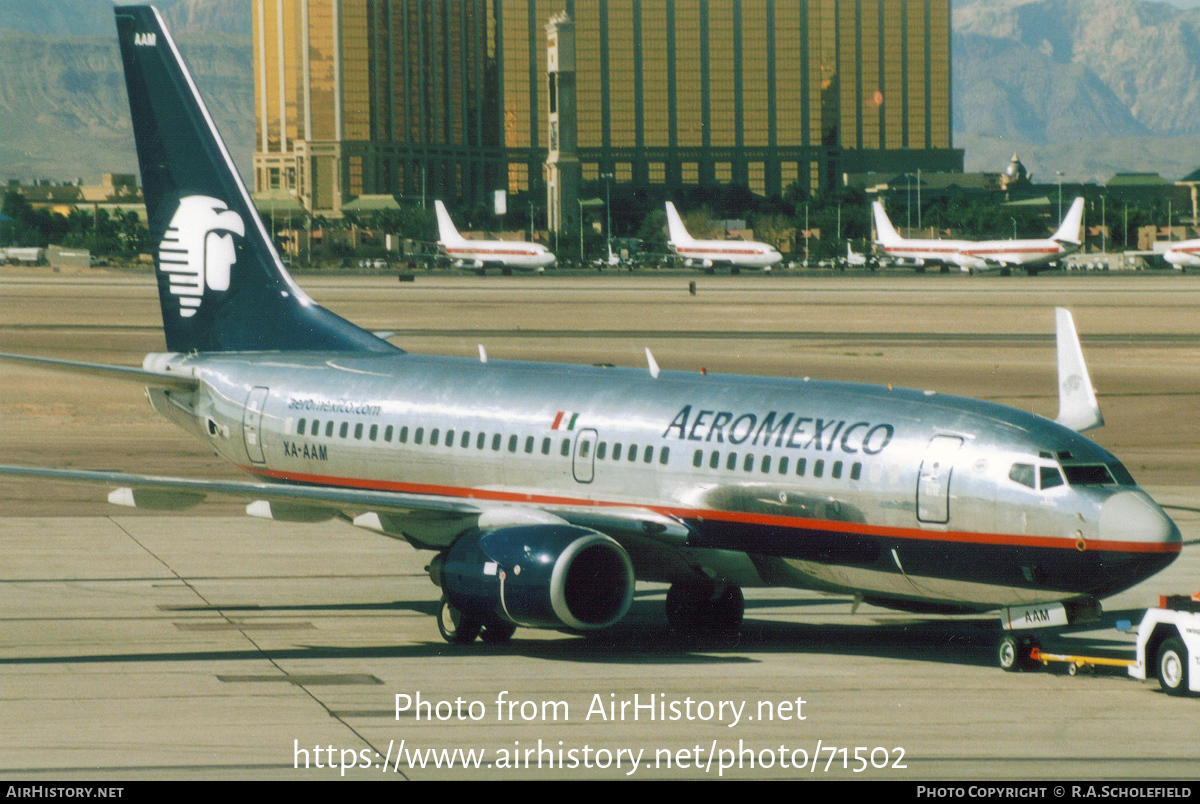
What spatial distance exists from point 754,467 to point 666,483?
1549mm

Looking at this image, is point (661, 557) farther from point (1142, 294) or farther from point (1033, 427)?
point (1142, 294)

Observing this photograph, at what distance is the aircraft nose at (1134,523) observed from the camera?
22109 mm

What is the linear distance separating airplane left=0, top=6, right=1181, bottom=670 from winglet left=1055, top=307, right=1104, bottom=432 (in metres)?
0.05

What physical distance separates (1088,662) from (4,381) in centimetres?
6095

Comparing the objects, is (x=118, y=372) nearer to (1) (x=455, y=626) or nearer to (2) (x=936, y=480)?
(1) (x=455, y=626)

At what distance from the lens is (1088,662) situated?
23922 mm

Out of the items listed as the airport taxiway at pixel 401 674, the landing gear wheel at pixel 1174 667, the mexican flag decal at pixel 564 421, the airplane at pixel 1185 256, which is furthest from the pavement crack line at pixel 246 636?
the airplane at pixel 1185 256

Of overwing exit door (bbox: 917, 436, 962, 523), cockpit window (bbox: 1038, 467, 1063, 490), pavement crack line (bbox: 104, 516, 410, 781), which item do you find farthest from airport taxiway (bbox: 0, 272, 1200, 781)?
cockpit window (bbox: 1038, 467, 1063, 490)

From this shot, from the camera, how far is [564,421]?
27109 mm

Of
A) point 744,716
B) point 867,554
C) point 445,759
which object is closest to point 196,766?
point 445,759

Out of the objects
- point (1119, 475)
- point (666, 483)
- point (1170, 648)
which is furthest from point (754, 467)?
point (1170, 648)

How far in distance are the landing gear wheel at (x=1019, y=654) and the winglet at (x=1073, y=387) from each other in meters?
5.16

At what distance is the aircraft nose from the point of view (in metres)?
22.1

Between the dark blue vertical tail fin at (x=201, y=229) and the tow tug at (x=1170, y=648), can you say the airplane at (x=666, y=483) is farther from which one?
the tow tug at (x=1170, y=648)
